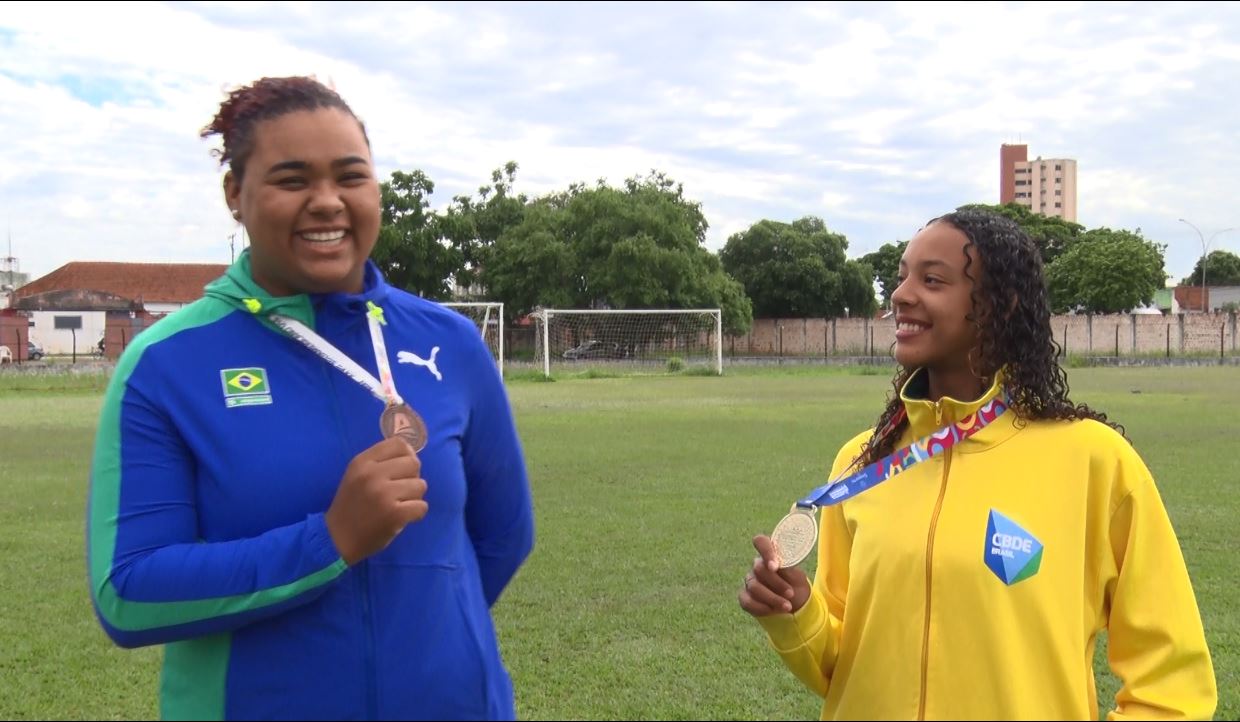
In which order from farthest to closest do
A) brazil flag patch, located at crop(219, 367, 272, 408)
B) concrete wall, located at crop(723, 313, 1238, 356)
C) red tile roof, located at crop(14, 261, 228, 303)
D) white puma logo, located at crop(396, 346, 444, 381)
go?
1. red tile roof, located at crop(14, 261, 228, 303)
2. concrete wall, located at crop(723, 313, 1238, 356)
3. white puma logo, located at crop(396, 346, 444, 381)
4. brazil flag patch, located at crop(219, 367, 272, 408)

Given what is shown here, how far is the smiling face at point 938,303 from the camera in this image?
222 centimetres

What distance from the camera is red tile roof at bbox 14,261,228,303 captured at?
6856cm

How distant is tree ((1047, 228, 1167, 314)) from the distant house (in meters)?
42.9

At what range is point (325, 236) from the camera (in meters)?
1.75

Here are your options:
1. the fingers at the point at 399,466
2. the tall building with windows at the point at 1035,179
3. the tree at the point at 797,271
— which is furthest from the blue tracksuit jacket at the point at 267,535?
the tall building with windows at the point at 1035,179

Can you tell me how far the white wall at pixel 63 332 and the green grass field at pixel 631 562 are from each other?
139 feet

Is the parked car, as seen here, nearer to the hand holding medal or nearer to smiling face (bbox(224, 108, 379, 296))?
the hand holding medal

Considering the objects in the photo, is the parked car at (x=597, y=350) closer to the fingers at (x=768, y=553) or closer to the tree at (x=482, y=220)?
the tree at (x=482, y=220)

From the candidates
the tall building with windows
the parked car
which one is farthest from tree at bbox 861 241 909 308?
the tall building with windows

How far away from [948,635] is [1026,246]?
0.84 meters

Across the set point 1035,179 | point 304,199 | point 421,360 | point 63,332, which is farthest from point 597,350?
point 1035,179

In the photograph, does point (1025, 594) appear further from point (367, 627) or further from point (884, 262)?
point (884, 262)

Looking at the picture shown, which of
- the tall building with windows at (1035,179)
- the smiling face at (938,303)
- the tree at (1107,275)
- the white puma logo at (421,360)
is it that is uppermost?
the tall building with windows at (1035,179)

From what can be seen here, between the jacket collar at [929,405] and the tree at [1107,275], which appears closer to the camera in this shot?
the jacket collar at [929,405]
